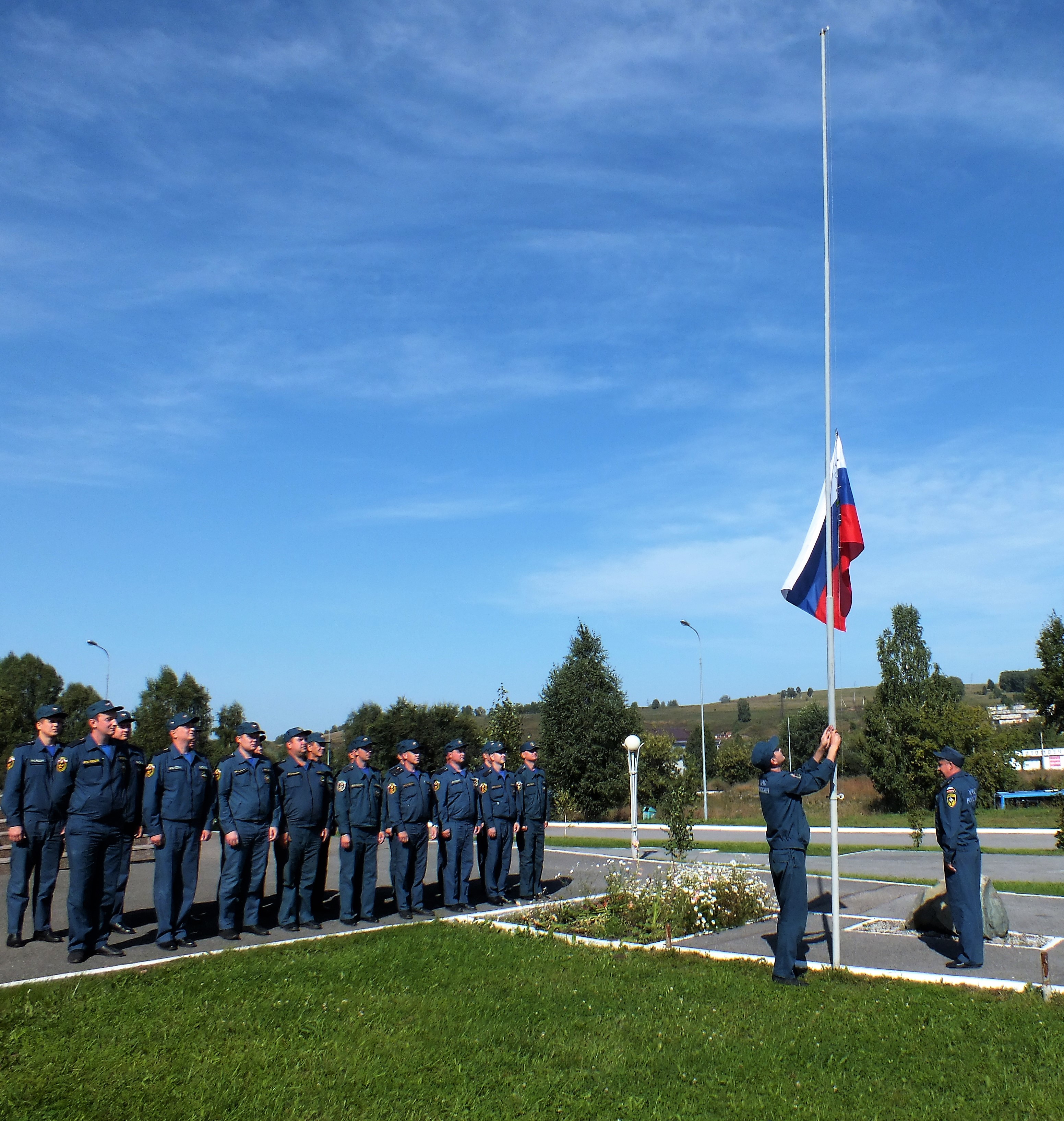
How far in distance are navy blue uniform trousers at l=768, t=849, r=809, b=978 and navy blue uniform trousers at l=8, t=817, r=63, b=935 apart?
6797mm

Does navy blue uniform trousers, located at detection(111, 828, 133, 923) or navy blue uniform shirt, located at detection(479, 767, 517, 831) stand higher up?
navy blue uniform shirt, located at detection(479, 767, 517, 831)

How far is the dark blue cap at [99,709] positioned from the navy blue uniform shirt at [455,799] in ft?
13.4

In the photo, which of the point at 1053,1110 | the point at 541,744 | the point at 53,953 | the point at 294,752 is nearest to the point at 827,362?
the point at 1053,1110

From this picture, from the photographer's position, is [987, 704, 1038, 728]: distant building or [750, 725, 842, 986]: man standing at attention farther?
[987, 704, 1038, 728]: distant building

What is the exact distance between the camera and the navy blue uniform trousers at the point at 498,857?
1245 centimetres

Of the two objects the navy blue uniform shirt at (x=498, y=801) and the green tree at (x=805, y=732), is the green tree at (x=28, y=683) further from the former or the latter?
the navy blue uniform shirt at (x=498, y=801)

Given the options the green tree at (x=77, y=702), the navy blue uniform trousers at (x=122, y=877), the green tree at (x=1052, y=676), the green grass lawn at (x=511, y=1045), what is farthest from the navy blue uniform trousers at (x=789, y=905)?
the green tree at (x=77, y=702)

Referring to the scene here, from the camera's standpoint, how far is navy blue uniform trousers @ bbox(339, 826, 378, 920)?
35.7 ft

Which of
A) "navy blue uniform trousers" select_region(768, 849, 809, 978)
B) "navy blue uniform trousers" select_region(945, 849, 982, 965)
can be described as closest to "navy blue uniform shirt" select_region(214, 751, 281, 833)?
"navy blue uniform trousers" select_region(768, 849, 809, 978)

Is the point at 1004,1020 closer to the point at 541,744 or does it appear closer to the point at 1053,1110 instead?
the point at 1053,1110

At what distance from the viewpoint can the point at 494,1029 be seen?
661cm

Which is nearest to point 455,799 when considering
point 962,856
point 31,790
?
point 31,790

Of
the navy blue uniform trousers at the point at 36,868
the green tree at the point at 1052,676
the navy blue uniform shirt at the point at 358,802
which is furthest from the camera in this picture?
the green tree at the point at 1052,676

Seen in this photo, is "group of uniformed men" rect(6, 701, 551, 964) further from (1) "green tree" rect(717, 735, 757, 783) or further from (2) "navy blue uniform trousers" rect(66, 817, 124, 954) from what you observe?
(1) "green tree" rect(717, 735, 757, 783)
